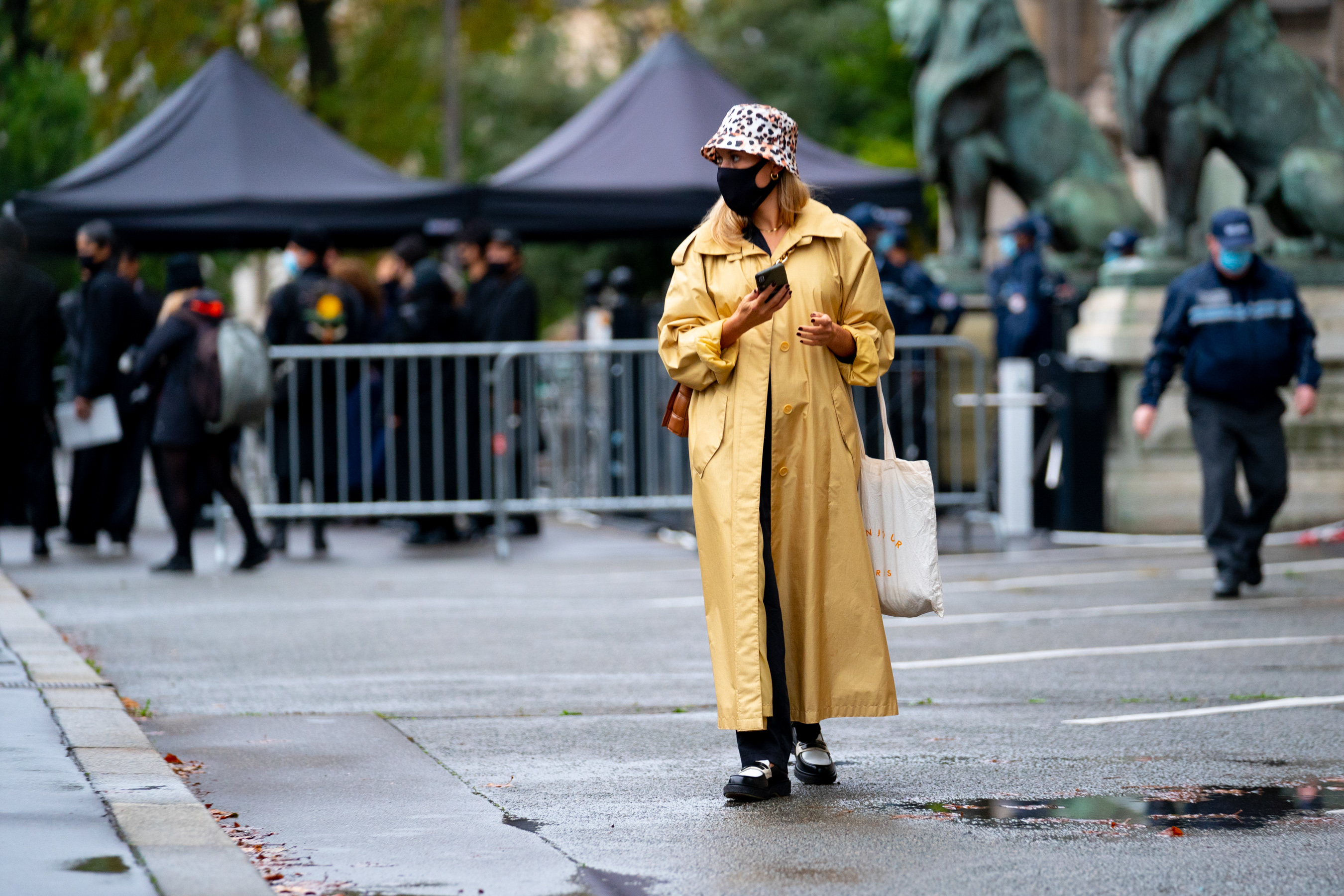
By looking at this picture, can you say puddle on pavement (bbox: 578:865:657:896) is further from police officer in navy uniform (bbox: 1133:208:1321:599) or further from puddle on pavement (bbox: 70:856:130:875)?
police officer in navy uniform (bbox: 1133:208:1321:599)

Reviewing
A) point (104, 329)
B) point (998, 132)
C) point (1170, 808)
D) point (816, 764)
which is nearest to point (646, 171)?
point (998, 132)

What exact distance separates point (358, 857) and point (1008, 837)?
1526 mm

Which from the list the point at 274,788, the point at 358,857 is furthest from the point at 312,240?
the point at 358,857

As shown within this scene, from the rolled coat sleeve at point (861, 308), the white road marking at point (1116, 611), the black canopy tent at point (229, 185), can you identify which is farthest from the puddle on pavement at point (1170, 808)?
the black canopy tent at point (229, 185)

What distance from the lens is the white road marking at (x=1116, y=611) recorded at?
971 cm

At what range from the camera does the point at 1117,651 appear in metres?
8.59

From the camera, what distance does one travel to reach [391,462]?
43.4ft

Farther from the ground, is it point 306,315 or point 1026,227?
point 1026,227

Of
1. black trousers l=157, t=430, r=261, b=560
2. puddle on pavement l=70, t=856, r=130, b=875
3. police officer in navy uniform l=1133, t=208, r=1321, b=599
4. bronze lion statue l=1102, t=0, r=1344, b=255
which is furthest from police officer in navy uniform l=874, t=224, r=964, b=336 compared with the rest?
puddle on pavement l=70, t=856, r=130, b=875

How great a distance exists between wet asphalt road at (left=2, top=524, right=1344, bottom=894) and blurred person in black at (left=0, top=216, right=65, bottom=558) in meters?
1.42

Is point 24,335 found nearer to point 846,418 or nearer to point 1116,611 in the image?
point 1116,611

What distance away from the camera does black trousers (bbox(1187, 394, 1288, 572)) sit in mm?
10133

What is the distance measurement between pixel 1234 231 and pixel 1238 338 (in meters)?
0.51

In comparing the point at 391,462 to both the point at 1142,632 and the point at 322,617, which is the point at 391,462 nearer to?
the point at 322,617
